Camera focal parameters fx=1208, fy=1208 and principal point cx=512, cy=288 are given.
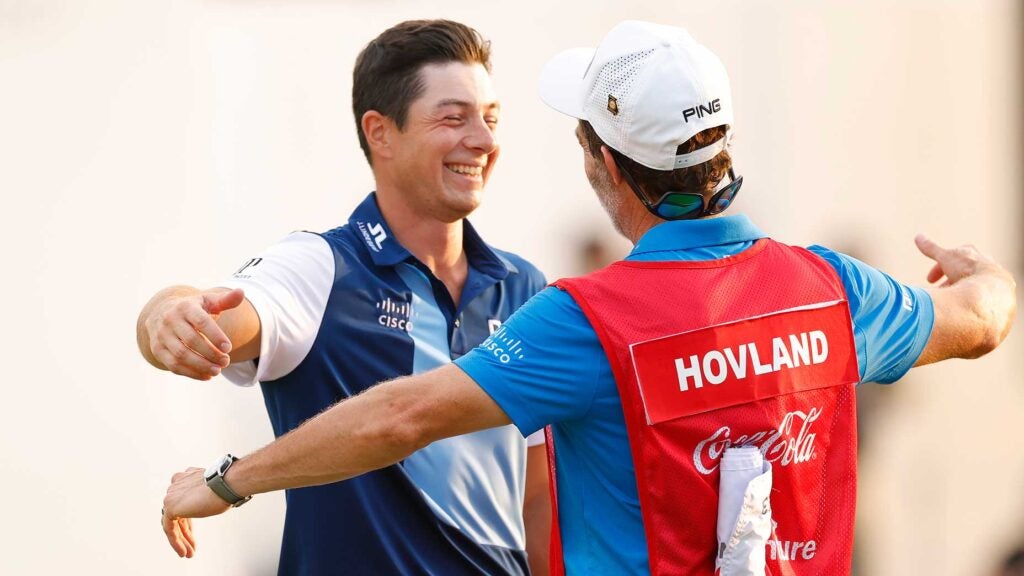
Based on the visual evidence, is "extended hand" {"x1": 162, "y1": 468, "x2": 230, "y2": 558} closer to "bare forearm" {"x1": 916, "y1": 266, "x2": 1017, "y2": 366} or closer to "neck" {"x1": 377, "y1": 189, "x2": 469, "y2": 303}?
"neck" {"x1": 377, "y1": 189, "x2": 469, "y2": 303}

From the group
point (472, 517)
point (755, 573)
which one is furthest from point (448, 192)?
point (755, 573)

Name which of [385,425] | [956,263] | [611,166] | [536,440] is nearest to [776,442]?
[611,166]

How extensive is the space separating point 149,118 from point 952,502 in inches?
161

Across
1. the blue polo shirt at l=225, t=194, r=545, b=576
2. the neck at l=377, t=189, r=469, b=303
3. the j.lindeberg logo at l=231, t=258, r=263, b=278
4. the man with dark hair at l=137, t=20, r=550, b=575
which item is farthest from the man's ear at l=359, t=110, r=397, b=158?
the j.lindeberg logo at l=231, t=258, r=263, b=278

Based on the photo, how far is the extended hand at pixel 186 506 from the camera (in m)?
2.30

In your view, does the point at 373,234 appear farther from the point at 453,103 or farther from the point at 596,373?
the point at 596,373

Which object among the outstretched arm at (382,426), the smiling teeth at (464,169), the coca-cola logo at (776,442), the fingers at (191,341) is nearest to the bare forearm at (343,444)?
the outstretched arm at (382,426)

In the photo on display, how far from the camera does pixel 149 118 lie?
16.1 ft

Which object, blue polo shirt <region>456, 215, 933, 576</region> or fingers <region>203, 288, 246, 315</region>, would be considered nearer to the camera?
blue polo shirt <region>456, 215, 933, 576</region>

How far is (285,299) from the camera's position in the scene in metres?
2.75

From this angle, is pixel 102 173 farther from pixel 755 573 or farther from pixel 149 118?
pixel 755 573

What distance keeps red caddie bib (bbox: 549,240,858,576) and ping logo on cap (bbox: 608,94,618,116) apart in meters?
0.29

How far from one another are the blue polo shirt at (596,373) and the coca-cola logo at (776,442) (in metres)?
0.14

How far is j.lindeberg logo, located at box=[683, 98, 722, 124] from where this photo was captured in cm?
223
